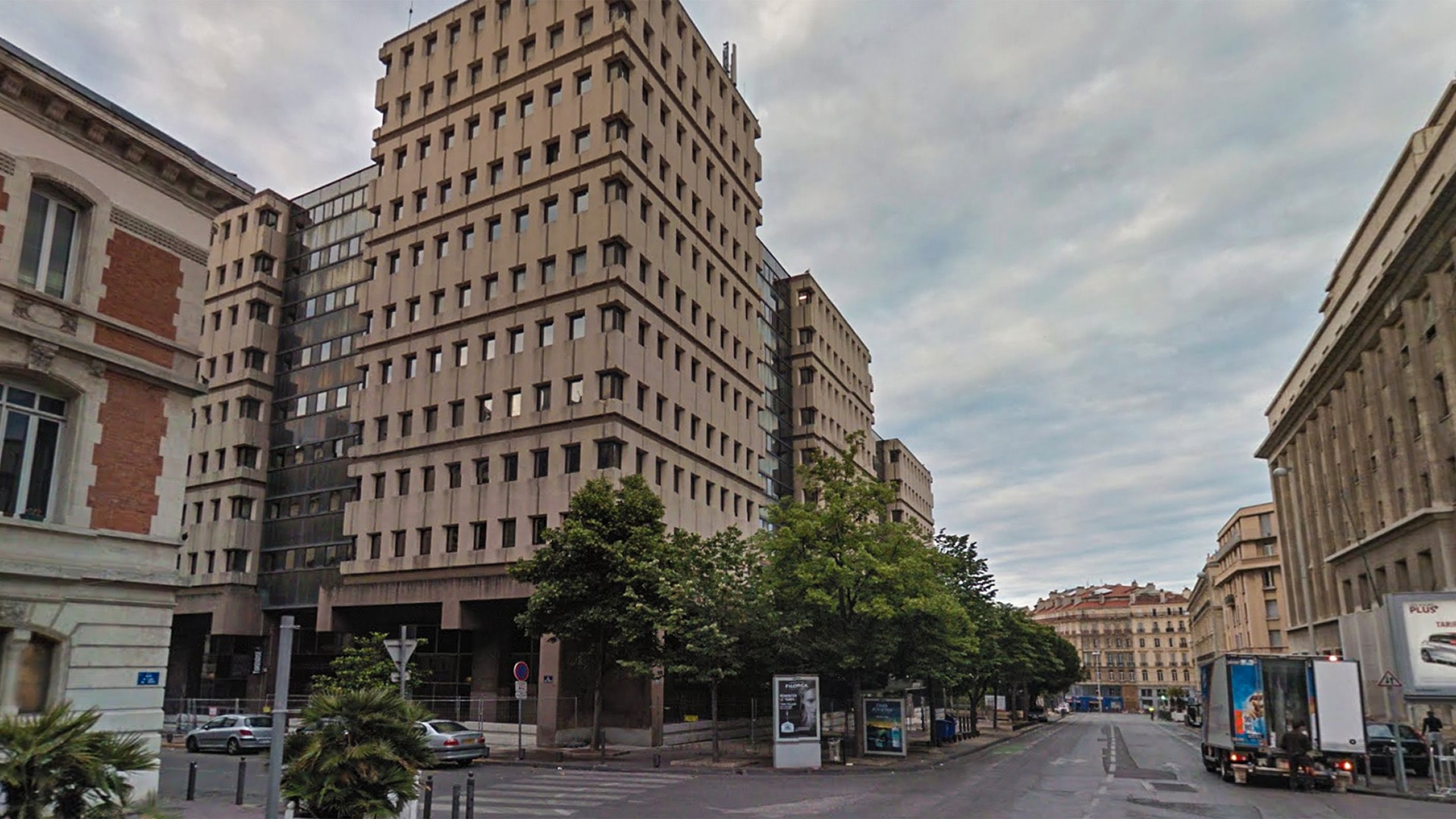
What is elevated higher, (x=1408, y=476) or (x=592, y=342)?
(x=592, y=342)

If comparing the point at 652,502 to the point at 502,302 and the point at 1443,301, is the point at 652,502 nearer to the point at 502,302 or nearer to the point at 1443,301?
the point at 502,302

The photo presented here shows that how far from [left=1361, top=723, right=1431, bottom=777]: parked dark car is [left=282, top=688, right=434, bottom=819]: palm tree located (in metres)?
29.2

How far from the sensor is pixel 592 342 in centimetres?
4256

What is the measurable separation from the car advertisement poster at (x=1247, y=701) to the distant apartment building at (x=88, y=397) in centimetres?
2482

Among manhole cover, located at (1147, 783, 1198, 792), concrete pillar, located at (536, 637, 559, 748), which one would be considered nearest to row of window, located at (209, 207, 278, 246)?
concrete pillar, located at (536, 637, 559, 748)

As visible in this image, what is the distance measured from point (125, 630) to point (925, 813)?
1605 cm

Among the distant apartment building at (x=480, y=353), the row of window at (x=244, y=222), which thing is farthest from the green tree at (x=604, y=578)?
the row of window at (x=244, y=222)

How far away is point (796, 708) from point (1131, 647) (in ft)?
546

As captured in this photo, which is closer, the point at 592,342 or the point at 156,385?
the point at 156,385

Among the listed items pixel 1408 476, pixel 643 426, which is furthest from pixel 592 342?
pixel 1408 476

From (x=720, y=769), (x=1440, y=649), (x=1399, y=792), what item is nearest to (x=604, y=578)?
(x=720, y=769)

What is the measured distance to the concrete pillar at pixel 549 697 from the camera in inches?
1551

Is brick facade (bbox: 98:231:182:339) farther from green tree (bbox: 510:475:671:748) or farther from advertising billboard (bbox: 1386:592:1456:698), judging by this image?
advertising billboard (bbox: 1386:592:1456:698)

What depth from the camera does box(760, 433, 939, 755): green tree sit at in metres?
31.5
